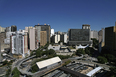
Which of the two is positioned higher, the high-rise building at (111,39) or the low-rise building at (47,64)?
the high-rise building at (111,39)

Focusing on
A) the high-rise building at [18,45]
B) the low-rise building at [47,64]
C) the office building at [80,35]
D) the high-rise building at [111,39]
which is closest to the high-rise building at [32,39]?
the high-rise building at [18,45]

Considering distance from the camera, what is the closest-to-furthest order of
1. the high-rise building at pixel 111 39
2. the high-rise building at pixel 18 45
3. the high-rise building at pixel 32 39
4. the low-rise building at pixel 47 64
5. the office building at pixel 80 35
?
the low-rise building at pixel 47 64, the high-rise building at pixel 111 39, the high-rise building at pixel 18 45, the high-rise building at pixel 32 39, the office building at pixel 80 35

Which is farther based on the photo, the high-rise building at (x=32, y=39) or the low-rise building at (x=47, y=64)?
the high-rise building at (x=32, y=39)

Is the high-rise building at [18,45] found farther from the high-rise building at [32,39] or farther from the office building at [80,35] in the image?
the office building at [80,35]

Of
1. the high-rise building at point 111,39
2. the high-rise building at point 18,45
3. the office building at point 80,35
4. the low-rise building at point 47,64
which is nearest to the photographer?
the low-rise building at point 47,64

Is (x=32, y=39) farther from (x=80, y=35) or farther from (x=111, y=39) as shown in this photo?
(x=111, y=39)

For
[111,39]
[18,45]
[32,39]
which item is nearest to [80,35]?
[111,39]

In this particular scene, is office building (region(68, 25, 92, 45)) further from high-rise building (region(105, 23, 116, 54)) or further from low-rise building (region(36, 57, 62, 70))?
low-rise building (region(36, 57, 62, 70))

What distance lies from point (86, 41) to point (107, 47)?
10953mm

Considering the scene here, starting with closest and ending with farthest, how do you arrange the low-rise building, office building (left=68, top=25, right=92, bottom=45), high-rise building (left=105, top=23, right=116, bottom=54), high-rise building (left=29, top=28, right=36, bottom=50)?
the low-rise building
high-rise building (left=105, top=23, right=116, bottom=54)
high-rise building (left=29, top=28, right=36, bottom=50)
office building (left=68, top=25, right=92, bottom=45)

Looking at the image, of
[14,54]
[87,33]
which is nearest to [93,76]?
[14,54]

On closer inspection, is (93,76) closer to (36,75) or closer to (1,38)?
(36,75)

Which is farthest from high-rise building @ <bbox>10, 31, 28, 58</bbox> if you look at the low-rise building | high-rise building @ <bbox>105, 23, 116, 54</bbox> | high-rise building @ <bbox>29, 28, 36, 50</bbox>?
high-rise building @ <bbox>105, 23, 116, 54</bbox>

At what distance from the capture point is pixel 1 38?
1431 inches
